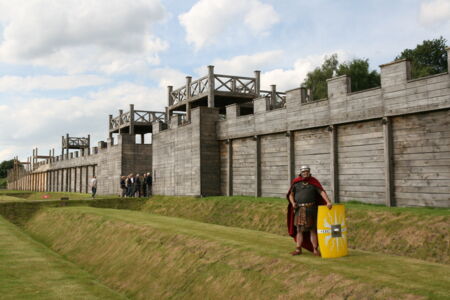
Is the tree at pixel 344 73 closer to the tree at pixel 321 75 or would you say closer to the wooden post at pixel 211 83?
the tree at pixel 321 75

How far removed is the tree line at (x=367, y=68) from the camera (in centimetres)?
5144

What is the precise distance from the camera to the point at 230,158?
81.7ft

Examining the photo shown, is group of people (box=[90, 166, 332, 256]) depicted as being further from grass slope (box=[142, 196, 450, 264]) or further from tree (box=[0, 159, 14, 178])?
tree (box=[0, 159, 14, 178])

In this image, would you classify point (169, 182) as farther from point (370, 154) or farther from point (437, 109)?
point (437, 109)

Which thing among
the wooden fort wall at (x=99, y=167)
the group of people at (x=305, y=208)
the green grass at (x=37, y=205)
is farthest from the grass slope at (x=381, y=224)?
the wooden fort wall at (x=99, y=167)

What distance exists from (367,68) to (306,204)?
48897 mm

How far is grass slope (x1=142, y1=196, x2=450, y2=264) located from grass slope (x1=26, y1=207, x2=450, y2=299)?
9.67 feet

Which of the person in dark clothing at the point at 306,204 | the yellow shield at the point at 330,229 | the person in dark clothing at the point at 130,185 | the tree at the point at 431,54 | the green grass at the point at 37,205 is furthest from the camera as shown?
the tree at the point at 431,54

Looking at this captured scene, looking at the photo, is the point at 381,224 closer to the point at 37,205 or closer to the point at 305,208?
the point at 305,208

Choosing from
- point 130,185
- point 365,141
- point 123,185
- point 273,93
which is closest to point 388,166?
point 365,141

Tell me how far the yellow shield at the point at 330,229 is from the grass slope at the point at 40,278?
5352 millimetres

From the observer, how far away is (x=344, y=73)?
182 ft

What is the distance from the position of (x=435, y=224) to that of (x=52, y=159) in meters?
62.1

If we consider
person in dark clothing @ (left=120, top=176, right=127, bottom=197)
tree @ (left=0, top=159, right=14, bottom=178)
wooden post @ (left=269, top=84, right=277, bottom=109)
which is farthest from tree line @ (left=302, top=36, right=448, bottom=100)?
tree @ (left=0, top=159, right=14, bottom=178)
